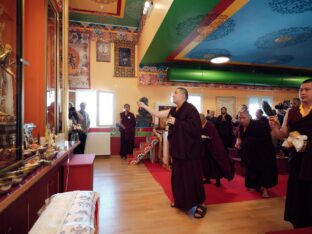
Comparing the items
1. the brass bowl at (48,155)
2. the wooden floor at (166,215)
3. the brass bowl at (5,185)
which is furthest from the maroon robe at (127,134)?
the brass bowl at (5,185)

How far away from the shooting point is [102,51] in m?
5.78

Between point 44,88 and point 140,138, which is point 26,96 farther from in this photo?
point 140,138

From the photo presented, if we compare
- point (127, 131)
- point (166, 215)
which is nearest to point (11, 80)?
point (166, 215)

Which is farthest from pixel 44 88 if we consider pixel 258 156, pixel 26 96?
pixel 258 156

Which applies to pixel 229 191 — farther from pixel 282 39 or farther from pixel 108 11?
pixel 108 11

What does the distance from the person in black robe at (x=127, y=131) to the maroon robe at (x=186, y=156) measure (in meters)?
3.21

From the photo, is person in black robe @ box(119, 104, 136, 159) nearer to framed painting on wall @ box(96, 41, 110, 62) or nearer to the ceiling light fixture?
framed painting on wall @ box(96, 41, 110, 62)

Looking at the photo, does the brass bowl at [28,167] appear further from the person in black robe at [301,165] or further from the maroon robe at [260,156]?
the maroon robe at [260,156]

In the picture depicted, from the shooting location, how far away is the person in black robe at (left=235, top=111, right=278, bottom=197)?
9.59 feet

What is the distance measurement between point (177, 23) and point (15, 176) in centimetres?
290

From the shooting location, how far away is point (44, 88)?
243cm

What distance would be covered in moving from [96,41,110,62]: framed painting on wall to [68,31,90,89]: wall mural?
28 centimetres

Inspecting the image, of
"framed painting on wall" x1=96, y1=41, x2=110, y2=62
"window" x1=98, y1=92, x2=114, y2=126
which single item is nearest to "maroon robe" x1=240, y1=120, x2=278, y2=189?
"window" x1=98, y1=92, x2=114, y2=126

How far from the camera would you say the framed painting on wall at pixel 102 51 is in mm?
5750
